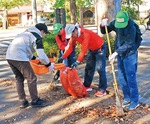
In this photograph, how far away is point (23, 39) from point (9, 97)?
1.71m

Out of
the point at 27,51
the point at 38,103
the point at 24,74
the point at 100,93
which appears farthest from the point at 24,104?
the point at 100,93

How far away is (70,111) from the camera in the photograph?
516 cm

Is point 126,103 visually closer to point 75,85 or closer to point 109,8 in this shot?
point 75,85

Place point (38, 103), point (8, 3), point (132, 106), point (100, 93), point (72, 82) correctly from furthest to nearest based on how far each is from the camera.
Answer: point (8, 3) < point (100, 93) < point (72, 82) < point (38, 103) < point (132, 106)

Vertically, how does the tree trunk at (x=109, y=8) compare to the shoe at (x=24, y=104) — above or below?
above

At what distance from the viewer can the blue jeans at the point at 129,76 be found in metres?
4.80

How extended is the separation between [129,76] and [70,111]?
3.93 ft

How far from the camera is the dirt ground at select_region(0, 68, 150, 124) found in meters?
4.70

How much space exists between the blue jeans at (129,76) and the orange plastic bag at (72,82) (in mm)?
952

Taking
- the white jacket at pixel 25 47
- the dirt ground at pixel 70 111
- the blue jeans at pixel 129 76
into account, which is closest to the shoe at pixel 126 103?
the blue jeans at pixel 129 76

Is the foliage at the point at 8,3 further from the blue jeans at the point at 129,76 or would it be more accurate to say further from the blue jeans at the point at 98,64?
the blue jeans at the point at 129,76

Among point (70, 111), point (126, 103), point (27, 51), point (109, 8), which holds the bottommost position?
point (70, 111)

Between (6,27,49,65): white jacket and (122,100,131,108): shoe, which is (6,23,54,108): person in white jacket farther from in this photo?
(122,100,131,108): shoe

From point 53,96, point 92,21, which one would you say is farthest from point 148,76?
point 92,21
